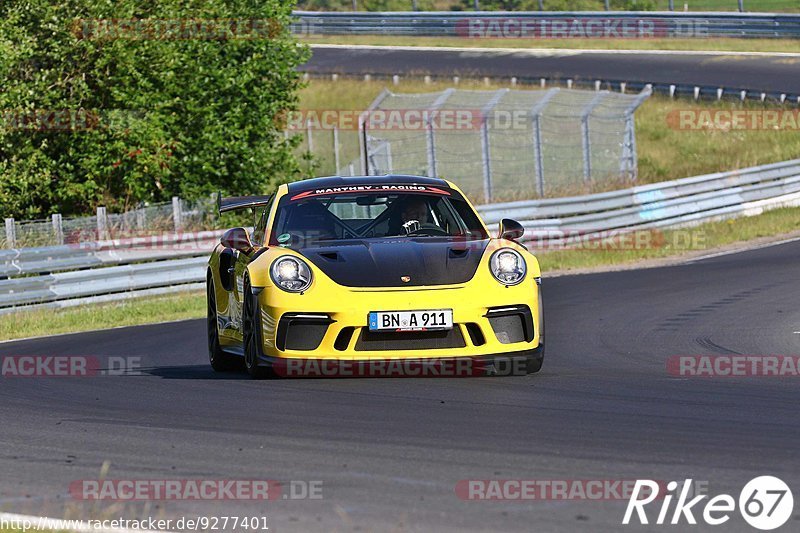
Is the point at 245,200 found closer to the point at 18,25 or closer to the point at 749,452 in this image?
the point at 749,452

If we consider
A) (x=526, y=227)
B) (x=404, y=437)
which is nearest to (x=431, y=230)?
(x=404, y=437)

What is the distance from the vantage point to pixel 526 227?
73.9ft

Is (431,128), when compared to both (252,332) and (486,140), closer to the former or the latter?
(486,140)

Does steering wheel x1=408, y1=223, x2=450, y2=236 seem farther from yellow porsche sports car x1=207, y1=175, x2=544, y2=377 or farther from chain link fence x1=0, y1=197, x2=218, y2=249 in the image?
chain link fence x1=0, y1=197, x2=218, y2=249

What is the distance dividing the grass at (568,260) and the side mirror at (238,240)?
22.3 feet

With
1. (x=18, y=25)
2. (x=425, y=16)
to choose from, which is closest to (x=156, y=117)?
(x=18, y=25)

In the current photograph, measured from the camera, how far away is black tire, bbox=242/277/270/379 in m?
8.56

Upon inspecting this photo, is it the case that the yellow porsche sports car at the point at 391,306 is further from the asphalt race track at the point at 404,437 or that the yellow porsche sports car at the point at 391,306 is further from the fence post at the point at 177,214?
the fence post at the point at 177,214

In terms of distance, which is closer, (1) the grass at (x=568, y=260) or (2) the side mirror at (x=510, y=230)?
(2) the side mirror at (x=510, y=230)

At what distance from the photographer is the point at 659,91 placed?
40969 millimetres

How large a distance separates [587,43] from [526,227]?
96.9ft

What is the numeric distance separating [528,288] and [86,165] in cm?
1499

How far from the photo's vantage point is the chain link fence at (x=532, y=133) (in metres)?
24.8

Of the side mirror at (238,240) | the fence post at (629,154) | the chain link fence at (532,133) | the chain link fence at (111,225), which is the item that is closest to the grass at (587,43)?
the chain link fence at (532,133)
